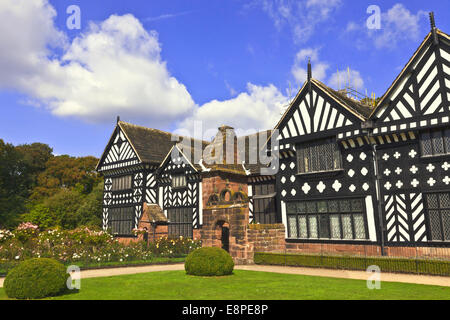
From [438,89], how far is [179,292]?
1340 centimetres

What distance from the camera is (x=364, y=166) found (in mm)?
16750

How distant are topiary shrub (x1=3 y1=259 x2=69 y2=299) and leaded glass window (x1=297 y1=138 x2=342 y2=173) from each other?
43.8 ft

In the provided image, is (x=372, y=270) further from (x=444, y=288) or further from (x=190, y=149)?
(x=190, y=149)

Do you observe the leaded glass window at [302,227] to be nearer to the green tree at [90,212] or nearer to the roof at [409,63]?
the roof at [409,63]

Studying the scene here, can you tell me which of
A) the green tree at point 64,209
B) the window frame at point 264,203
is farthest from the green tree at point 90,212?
the window frame at point 264,203

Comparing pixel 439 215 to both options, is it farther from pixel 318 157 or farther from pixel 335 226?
pixel 318 157

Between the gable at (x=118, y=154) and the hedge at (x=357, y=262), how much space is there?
1546cm

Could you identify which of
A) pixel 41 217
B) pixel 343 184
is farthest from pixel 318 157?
pixel 41 217

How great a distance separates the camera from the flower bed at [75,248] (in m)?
16.8

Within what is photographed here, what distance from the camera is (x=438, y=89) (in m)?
14.6

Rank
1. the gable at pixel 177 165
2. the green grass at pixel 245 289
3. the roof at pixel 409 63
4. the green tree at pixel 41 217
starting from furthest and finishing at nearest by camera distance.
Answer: the green tree at pixel 41 217 → the gable at pixel 177 165 → the roof at pixel 409 63 → the green grass at pixel 245 289

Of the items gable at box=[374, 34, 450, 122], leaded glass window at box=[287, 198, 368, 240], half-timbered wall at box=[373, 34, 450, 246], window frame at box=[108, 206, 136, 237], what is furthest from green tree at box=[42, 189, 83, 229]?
gable at box=[374, 34, 450, 122]

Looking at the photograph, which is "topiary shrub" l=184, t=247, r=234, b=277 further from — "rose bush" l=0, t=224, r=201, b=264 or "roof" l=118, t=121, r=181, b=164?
"roof" l=118, t=121, r=181, b=164

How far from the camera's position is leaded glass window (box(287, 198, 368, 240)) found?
16.8 m
